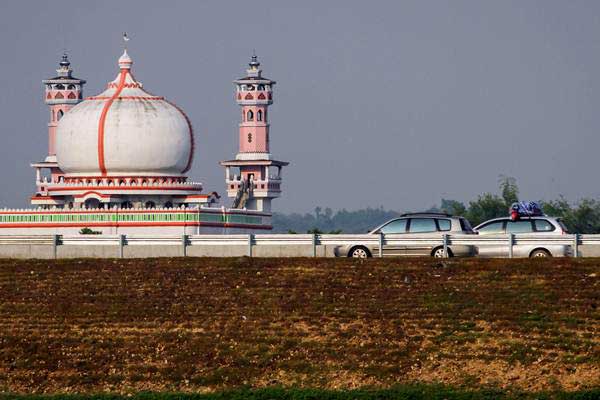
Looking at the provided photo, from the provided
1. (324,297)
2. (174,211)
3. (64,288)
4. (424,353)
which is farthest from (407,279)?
(174,211)

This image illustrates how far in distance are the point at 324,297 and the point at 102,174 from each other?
5164 cm

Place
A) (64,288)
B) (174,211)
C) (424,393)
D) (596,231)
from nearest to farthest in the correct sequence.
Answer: (424,393) < (64,288) < (174,211) < (596,231)

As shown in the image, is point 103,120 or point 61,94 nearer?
point 103,120

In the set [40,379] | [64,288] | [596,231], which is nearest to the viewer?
[40,379]

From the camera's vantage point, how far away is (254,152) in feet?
312

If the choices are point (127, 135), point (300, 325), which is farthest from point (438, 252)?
point (127, 135)

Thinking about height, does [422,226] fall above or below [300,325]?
above

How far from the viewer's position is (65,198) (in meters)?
87.0

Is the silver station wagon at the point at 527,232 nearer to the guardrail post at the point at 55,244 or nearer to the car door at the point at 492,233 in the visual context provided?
the car door at the point at 492,233

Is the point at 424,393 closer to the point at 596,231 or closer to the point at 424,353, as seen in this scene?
the point at 424,353

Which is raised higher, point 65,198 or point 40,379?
point 65,198

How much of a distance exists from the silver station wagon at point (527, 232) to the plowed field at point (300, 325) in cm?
198

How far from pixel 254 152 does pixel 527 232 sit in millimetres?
54282

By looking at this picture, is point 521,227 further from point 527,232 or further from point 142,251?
point 142,251
